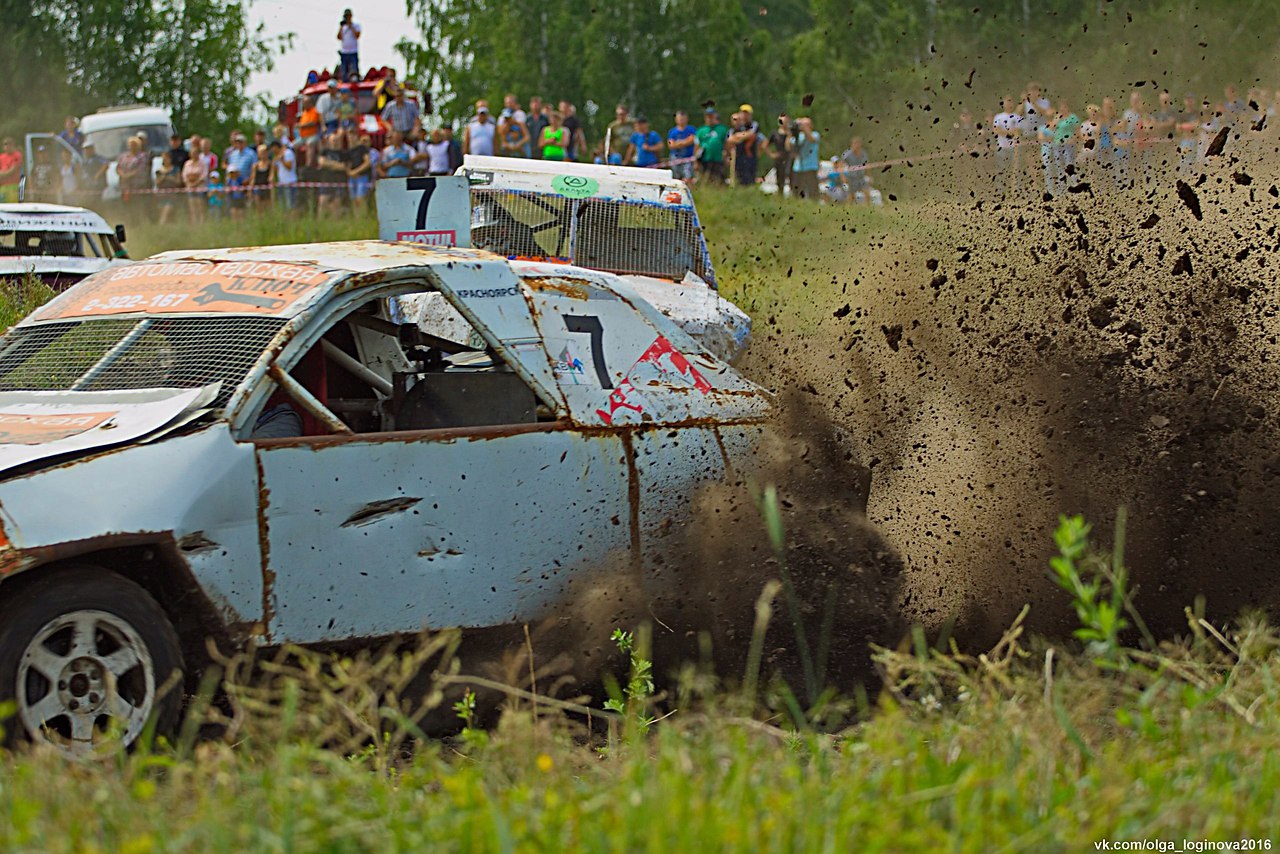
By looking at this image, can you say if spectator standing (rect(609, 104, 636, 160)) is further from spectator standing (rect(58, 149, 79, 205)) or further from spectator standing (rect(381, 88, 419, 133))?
spectator standing (rect(58, 149, 79, 205))

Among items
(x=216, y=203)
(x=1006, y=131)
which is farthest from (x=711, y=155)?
(x=216, y=203)

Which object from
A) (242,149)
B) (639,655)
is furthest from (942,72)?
(639,655)

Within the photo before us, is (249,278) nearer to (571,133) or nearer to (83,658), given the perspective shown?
(83,658)

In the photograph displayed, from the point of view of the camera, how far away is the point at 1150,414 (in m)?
7.20

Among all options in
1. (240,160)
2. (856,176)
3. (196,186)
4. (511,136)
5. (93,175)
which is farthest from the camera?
(93,175)

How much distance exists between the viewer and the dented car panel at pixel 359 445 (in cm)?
493

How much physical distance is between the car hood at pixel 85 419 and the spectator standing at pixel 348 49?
22.7 metres

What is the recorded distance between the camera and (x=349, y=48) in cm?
2756

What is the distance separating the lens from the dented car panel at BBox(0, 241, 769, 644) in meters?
4.93

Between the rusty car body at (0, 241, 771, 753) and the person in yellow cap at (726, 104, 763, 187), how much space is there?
17394 mm

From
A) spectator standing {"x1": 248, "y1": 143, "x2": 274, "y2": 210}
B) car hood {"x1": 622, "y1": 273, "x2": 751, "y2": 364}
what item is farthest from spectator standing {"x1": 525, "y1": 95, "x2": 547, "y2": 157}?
car hood {"x1": 622, "y1": 273, "x2": 751, "y2": 364}

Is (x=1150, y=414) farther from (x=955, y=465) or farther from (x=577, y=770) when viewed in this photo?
(x=577, y=770)

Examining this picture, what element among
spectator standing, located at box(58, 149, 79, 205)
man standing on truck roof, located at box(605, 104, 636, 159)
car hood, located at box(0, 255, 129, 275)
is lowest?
spectator standing, located at box(58, 149, 79, 205)

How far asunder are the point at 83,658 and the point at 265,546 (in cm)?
69
